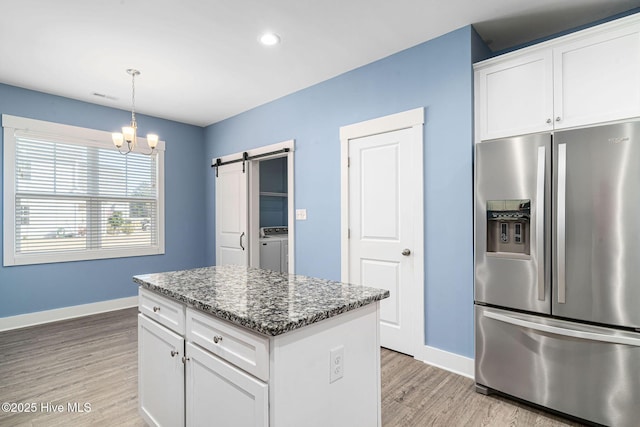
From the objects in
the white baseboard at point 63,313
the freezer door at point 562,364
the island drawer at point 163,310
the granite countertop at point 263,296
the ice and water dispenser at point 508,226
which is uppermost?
the ice and water dispenser at point 508,226

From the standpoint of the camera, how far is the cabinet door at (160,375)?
153 centimetres

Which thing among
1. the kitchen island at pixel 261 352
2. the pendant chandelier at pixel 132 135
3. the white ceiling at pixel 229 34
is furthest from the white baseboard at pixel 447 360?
the pendant chandelier at pixel 132 135

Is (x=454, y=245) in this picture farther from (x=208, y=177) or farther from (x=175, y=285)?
(x=208, y=177)

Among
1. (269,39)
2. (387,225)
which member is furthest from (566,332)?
(269,39)

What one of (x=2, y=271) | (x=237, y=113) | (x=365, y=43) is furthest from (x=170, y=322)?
(x=237, y=113)

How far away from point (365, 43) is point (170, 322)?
2597mm

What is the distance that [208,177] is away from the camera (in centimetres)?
→ 529

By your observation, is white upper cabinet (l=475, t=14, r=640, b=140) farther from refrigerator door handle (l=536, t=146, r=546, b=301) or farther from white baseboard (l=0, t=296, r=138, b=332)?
white baseboard (l=0, t=296, r=138, b=332)

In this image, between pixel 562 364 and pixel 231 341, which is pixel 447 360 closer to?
pixel 562 364

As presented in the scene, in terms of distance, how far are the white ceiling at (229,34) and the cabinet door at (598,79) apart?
1.48 feet

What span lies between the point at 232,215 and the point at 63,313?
2.34m

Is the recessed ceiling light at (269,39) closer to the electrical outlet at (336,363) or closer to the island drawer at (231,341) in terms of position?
the island drawer at (231,341)

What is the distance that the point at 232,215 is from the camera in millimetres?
4793

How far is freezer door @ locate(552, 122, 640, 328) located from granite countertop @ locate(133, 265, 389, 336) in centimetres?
130
